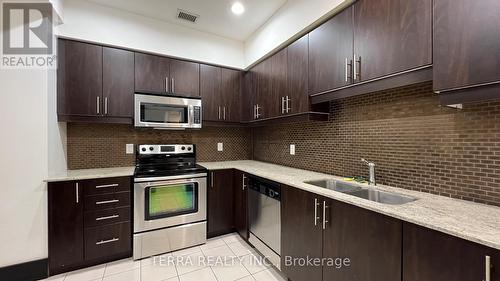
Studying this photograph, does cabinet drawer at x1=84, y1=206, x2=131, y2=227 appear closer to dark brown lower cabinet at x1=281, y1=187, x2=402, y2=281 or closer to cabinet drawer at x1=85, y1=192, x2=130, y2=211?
cabinet drawer at x1=85, y1=192, x2=130, y2=211

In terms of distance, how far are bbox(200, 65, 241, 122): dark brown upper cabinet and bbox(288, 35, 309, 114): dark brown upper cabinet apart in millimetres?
973

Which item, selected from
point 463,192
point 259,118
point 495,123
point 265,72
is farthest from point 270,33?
point 463,192

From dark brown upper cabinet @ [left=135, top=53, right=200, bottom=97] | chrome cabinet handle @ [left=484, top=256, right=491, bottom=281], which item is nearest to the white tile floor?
chrome cabinet handle @ [left=484, top=256, right=491, bottom=281]

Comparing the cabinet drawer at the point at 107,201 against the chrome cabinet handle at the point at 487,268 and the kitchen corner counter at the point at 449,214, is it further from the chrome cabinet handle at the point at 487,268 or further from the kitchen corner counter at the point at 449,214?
the chrome cabinet handle at the point at 487,268

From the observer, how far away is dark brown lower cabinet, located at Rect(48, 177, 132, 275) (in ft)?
6.42

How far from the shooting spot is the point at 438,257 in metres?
0.93

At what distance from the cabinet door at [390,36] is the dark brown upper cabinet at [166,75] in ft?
6.69

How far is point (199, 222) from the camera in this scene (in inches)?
100

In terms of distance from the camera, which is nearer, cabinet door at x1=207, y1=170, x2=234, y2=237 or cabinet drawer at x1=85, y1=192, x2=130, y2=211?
cabinet drawer at x1=85, y1=192, x2=130, y2=211

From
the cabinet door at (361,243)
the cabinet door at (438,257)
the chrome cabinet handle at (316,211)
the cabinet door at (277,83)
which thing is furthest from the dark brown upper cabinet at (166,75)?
the cabinet door at (438,257)

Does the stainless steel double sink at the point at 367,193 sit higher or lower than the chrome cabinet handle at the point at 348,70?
lower

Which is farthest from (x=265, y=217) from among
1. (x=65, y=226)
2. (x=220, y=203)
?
(x=65, y=226)

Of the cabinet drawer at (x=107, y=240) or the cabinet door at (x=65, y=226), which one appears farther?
the cabinet drawer at (x=107, y=240)

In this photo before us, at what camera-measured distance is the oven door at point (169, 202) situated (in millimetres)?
2240
